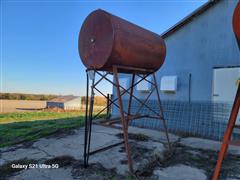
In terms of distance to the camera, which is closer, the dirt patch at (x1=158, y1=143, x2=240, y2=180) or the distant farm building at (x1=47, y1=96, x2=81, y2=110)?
the dirt patch at (x1=158, y1=143, x2=240, y2=180)

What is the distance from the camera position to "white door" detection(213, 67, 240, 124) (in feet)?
14.5

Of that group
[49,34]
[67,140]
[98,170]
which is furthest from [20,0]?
[98,170]

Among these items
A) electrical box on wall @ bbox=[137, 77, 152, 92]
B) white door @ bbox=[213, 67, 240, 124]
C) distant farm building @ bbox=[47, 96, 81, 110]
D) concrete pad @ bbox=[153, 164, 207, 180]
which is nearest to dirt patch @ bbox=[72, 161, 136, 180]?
concrete pad @ bbox=[153, 164, 207, 180]

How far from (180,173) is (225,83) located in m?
2.93

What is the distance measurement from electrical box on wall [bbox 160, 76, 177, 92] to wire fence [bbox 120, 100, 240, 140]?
430mm

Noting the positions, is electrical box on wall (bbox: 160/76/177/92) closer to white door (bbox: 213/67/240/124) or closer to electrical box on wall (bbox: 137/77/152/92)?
electrical box on wall (bbox: 137/77/152/92)

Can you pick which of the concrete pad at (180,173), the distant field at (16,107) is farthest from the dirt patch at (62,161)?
the distant field at (16,107)

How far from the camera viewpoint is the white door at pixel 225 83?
174 inches

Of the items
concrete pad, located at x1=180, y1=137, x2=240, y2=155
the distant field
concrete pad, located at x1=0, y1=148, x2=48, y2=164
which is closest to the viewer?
concrete pad, located at x1=0, y1=148, x2=48, y2=164

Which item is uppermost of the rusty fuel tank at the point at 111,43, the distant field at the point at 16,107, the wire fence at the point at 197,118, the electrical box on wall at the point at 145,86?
the rusty fuel tank at the point at 111,43

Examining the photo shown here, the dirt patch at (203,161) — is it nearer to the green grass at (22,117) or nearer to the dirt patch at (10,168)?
the dirt patch at (10,168)

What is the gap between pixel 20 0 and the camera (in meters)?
7.70

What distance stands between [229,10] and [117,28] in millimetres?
3544

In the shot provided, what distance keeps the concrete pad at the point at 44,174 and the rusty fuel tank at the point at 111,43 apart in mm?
1610
